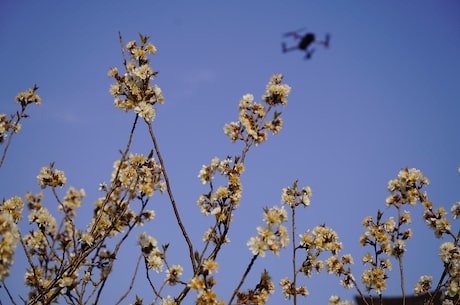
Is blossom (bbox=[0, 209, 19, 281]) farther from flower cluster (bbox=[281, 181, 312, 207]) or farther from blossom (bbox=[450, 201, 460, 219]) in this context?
blossom (bbox=[450, 201, 460, 219])

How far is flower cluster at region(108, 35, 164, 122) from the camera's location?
3.81m

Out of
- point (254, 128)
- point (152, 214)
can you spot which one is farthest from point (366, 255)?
point (152, 214)

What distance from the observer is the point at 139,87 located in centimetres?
402

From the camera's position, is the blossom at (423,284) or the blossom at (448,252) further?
the blossom at (423,284)

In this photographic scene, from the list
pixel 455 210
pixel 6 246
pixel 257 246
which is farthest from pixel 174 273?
pixel 455 210

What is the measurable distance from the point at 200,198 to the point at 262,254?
46.0 inches

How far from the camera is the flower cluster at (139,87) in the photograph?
3.81m

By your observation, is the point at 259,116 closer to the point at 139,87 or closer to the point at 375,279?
the point at 139,87

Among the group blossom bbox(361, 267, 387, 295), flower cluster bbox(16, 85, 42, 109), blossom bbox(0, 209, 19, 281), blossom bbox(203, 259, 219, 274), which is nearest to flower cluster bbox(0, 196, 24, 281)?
blossom bbox(0, 209, 19, 281)

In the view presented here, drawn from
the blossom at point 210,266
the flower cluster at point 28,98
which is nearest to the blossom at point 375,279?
the blossom at point 210,266

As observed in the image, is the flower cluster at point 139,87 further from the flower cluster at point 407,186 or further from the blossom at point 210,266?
the flower cluster at point 407,186

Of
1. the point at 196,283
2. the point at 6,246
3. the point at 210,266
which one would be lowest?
the point at 6,246

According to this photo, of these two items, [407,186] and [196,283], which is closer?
[196,283]

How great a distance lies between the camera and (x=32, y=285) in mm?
4160
